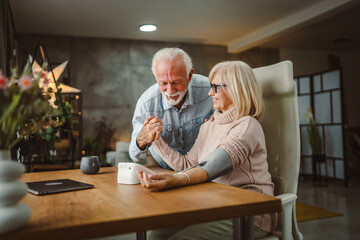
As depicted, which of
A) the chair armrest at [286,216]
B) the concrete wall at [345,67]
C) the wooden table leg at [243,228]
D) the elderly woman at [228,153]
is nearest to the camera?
the wooden table leg at [243,228]

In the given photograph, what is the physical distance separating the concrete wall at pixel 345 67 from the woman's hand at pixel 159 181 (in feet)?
24.8

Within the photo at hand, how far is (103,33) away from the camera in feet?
21.0

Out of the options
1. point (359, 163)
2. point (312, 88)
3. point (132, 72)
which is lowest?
point (359, 163)

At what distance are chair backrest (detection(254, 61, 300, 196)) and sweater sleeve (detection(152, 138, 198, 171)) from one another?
0.39 metres

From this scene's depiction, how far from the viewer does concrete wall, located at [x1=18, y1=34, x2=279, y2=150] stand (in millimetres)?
6512

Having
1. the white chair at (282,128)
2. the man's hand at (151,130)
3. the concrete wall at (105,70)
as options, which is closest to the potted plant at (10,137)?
the man's hand at (151,130)

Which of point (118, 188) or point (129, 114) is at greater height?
point (129, 114)

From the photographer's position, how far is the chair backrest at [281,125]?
1.63 meters

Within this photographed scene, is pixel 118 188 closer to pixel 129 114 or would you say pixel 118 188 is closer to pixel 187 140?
pixel 187 140

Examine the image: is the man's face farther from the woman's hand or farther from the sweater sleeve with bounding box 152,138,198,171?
the woman's hand

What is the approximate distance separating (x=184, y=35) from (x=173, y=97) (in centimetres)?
479

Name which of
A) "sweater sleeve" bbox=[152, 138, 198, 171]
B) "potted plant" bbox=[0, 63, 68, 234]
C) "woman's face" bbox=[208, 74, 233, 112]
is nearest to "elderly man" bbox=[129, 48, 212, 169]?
"sweater sleeve" bbox=[152, 138, 198, 171]

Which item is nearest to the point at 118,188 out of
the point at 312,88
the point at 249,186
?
the point at 249,186

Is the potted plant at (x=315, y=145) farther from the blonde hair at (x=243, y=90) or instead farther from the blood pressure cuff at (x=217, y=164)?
the blood pressure cuff at (x=217, y=164)
